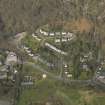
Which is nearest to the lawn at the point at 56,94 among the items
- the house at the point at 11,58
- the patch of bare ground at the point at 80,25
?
the house at the point at 11,58

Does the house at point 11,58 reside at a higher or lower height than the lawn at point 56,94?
higher

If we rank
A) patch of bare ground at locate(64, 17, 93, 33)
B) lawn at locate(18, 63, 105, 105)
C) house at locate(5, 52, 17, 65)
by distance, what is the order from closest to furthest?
lawn at locate(18, 63, 105, 105) → house at locate(5, 52, 17, 65) → patch of bare ground at locate(64, 17, 93, 33)

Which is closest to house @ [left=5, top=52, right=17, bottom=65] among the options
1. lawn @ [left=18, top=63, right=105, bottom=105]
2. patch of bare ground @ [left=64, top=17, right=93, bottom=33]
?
lawn @ [left=18, top=63, right=105, bottom=105]

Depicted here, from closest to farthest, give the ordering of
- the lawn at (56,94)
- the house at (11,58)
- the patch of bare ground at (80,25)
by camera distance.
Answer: the lawn at (56,94) → the house at (11,58) → the patch of bare ground at (80,25)

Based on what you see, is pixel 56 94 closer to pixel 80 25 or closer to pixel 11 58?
pixel 11 58

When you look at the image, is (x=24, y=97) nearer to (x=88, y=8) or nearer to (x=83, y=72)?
(x=83, y=72)

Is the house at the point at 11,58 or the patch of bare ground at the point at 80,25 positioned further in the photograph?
the patch of bare ground at the point at 80,25

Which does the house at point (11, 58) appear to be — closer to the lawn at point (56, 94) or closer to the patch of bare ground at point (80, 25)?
the lawn at point (56, 94)

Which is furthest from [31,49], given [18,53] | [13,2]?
[13,2]

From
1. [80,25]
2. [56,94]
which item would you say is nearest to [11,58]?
[56,94]

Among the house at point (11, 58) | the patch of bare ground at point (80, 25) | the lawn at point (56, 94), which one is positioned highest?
the patch of bare ground at point (80, 25)

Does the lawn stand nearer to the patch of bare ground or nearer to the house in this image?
the house

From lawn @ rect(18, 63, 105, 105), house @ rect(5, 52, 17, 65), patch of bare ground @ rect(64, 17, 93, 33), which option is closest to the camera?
lawn @ rect(18, 63, 105, 105)
